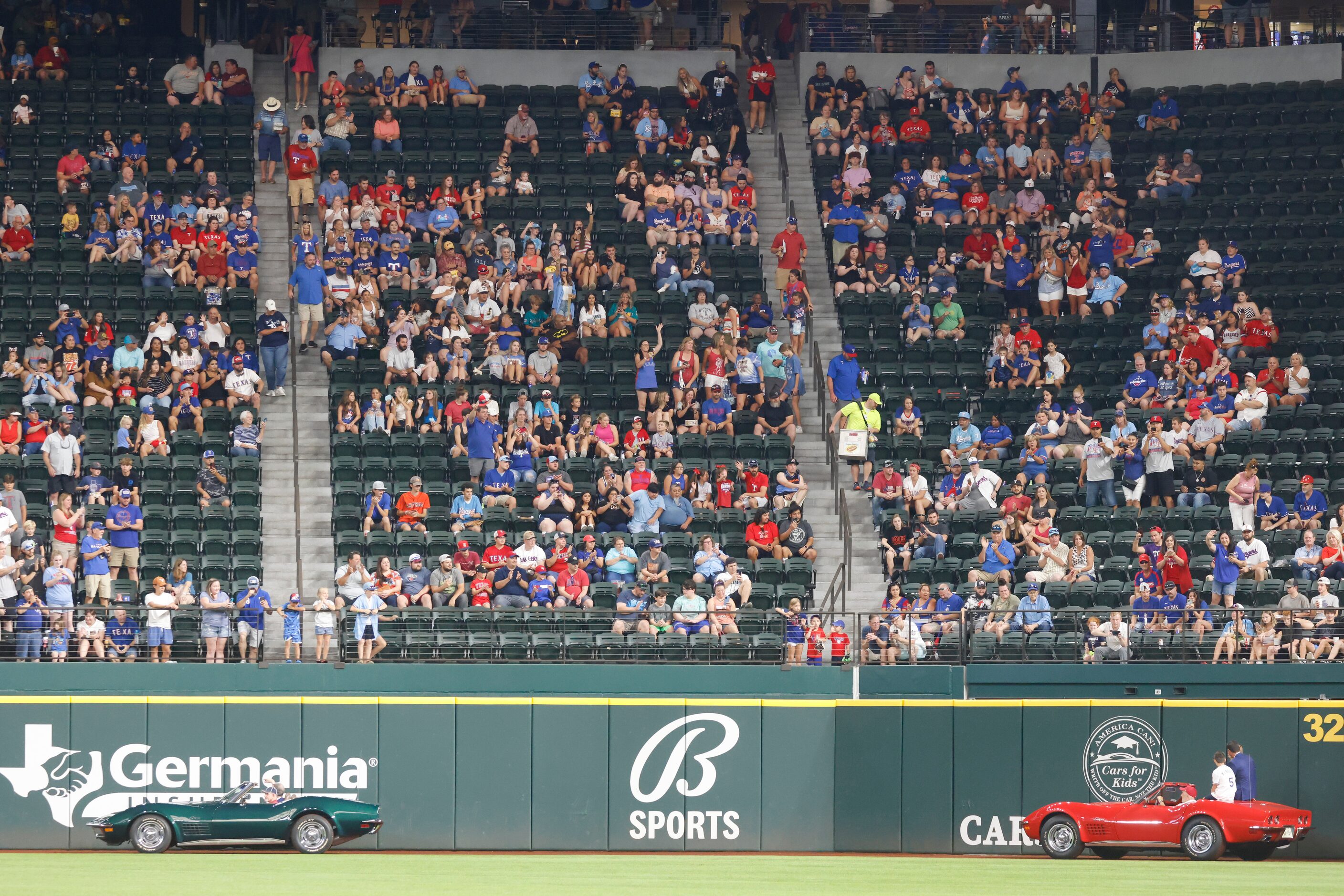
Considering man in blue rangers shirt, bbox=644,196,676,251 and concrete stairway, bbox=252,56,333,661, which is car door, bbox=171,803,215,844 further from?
man in blue rangers shirt, bbox=644,196,676,251

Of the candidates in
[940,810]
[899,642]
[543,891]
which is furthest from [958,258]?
[543,891]

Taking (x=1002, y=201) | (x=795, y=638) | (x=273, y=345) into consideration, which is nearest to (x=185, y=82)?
(x=273, y=345)

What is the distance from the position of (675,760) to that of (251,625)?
549 cm

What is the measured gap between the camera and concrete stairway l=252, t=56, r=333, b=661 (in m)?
25.2

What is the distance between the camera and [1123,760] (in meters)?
22.1

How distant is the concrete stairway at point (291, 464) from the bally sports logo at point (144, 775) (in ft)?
6.66

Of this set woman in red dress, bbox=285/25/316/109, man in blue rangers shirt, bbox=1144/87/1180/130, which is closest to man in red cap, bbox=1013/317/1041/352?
man in blue rangers shirt, bbox=1144/87/1180/130

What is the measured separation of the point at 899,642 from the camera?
2367 cm

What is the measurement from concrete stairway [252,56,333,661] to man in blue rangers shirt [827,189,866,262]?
8.74 m

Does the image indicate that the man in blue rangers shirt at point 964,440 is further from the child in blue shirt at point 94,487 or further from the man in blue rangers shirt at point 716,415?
the child in blue shirt at point 94,487

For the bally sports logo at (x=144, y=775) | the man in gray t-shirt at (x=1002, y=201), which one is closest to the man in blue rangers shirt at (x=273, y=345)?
the bally sports logo at (x=144, y=775)

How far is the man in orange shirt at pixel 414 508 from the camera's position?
2545cm

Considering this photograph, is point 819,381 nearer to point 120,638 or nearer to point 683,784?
point 683,784

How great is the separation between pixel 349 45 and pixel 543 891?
21874 mm
